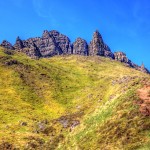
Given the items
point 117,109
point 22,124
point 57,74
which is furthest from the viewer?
point 57,74

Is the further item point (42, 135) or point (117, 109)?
point (42, 135)

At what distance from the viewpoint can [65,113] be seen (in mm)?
120938

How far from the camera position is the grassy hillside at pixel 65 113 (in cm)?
7375

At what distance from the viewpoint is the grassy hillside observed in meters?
73.8

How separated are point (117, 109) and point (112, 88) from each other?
46.4 m

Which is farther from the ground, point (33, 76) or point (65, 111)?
point (33, 76)

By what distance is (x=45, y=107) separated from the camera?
130500 millimetres

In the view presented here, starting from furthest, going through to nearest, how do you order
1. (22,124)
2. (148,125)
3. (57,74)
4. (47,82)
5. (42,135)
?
(57,74) < (47,82) < (22,124) < (42,135) < (148,125)

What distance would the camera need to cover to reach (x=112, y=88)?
13125 cm

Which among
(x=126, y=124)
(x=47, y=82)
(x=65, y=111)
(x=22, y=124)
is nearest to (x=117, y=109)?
(x=126, y=124)

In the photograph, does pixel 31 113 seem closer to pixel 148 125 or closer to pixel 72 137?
pixel 72 137

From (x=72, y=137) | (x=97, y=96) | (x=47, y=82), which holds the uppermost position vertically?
(x=47, y=82)

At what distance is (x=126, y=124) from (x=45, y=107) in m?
60.4

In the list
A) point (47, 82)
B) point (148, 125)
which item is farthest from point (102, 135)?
point (47, 82)
